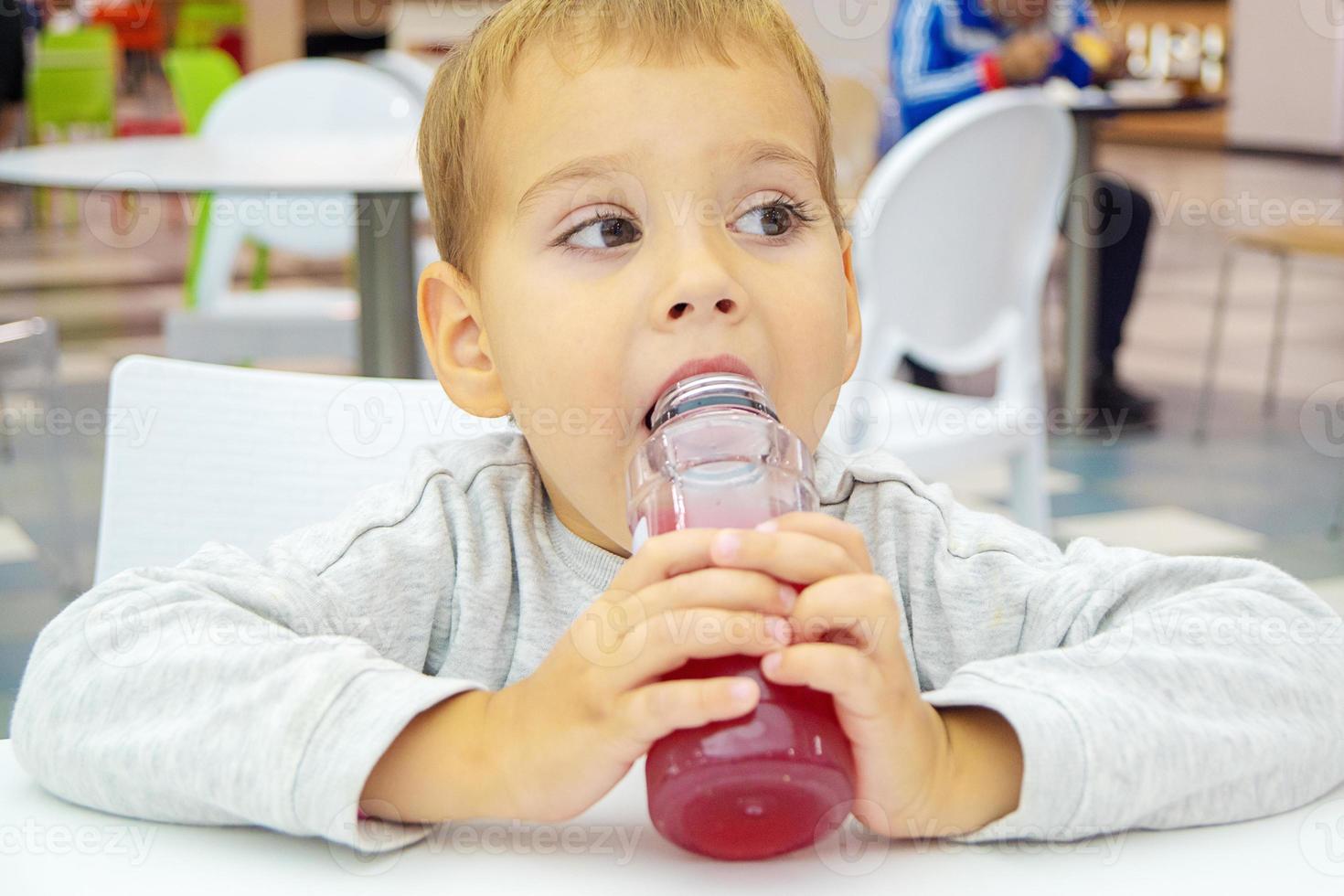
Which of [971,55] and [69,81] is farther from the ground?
[971,55]

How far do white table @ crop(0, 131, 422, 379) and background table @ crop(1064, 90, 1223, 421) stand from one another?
1.96 metres

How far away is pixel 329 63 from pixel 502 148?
119 inches

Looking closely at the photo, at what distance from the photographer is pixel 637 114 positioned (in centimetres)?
80

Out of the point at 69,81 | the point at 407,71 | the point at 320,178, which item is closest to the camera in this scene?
the point at 320,178

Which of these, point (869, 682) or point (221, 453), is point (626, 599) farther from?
point (221, 453)

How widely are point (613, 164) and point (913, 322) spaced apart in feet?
5.17

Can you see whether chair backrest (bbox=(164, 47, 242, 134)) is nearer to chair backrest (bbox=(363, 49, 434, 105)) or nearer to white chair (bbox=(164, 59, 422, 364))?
chair backrest (bbox=(363, 49, 434, 105))

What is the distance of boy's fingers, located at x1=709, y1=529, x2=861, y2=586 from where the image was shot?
540 mm

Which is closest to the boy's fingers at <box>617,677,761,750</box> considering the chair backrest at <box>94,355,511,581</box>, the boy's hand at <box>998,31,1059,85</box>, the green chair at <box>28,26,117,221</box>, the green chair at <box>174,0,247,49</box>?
the chair backrest at <box>94,355,511,581</box>

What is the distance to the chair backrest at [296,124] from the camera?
351cm

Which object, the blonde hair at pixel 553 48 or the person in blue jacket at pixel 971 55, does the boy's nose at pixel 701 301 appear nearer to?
the blonde hair at pixel 553 48

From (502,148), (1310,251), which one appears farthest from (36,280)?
(502,148)

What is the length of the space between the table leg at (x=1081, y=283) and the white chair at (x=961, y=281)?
5.14ft

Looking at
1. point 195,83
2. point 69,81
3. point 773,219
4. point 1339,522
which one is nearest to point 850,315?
point 773,219
